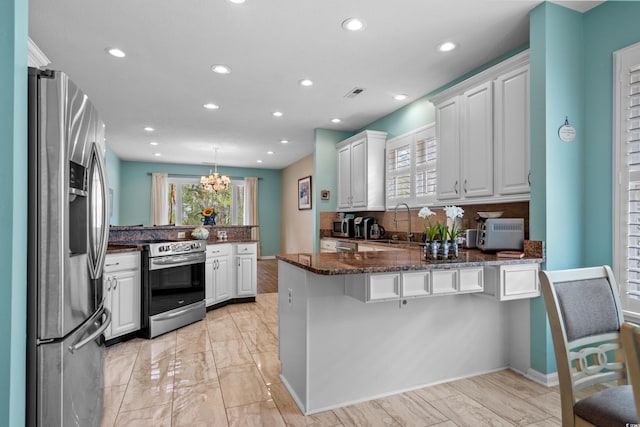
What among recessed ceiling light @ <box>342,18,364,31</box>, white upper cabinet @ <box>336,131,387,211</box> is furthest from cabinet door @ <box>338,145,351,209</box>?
recessed ceiling light @ <box>342,18,364,31</box>

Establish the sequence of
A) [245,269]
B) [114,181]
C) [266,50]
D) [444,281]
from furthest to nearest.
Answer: [114,181] → [245,269] → [266,50] → [444,281]

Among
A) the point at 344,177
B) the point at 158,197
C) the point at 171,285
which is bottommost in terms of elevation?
the point at 171,285

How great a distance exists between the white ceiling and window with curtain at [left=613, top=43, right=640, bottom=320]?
57cm

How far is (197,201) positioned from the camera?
31.0 feet

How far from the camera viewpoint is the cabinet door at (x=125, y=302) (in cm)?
328

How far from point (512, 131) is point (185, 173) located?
27.2ft

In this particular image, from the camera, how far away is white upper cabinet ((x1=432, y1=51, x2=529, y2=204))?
2611 mm

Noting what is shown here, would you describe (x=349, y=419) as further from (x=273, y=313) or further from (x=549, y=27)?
(x=549, y=27)

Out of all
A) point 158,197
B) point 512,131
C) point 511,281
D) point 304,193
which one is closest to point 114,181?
point 158,197

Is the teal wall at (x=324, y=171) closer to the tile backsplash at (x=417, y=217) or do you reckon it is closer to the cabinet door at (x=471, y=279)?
the tile backsplash at (x=417, y=217)

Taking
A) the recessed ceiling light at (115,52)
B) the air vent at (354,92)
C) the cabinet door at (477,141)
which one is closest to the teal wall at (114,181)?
the recessed ceiling light at (115,52)

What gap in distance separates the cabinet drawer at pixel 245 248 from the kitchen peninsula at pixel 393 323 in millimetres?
2410

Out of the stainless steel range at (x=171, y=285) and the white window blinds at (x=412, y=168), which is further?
the white window blinds at (x=412, y=168)

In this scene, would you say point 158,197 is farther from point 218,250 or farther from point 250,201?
point 218,250
